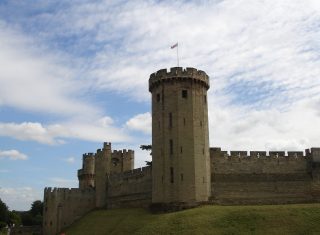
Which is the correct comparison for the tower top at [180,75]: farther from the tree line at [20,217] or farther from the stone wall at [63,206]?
the tree line at [20,217]

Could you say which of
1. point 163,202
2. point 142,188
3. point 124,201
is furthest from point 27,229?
point 163,202

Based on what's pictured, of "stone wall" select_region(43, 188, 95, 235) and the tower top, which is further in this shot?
"stone wall" select_region(43, 188, 95, 235)

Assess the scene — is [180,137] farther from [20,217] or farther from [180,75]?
[20,217]

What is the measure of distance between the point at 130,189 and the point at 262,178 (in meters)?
19.2

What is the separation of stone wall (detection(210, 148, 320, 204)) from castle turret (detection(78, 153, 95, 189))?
3311 cm

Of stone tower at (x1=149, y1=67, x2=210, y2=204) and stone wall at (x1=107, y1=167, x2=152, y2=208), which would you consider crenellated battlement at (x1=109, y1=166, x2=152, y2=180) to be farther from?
stone tower at (x1=149, y1=67, x2=210, y2=204)

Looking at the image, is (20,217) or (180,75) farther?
(20,217)

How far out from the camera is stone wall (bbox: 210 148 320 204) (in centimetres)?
5034

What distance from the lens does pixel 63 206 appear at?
70.2 meters

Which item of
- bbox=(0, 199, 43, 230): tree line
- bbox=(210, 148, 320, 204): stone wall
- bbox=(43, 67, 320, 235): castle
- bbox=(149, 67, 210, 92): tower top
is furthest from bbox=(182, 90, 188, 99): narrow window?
bbox=(0, 199, 43, 230): tree line

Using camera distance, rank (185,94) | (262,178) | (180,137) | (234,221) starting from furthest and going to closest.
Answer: (185,94) → (262,178) → (180,137) → (234,221)

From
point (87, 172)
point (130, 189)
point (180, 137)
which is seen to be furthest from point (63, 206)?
point (180, 137)

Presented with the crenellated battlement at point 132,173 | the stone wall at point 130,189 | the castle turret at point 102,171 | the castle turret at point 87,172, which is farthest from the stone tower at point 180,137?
the castle turret at point 87,172

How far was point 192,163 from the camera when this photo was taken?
49719 millimetres
